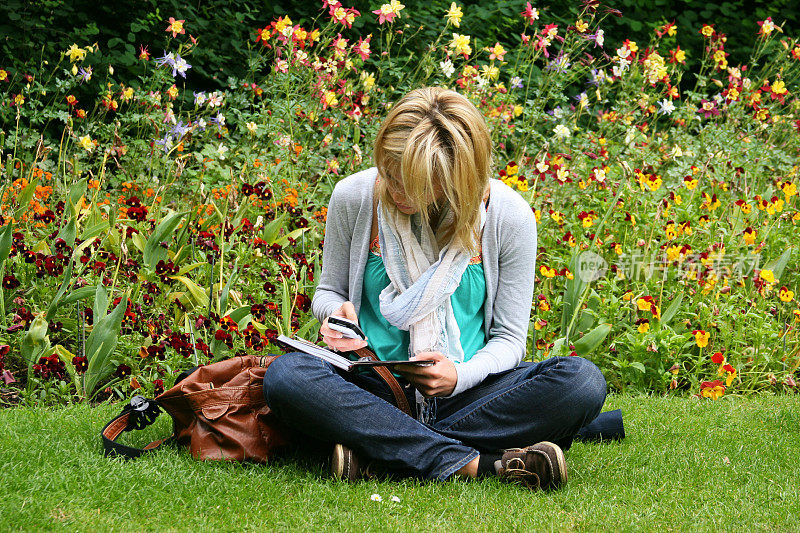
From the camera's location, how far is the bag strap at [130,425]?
2549mm

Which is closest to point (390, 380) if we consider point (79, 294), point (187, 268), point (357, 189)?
point (357, 189)

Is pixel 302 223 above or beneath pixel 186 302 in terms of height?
above

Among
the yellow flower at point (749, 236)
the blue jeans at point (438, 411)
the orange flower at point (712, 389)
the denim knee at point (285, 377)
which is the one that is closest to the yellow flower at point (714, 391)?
the orange flower at point (712, 389)

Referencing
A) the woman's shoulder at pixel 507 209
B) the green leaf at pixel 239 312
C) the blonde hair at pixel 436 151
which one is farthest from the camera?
the green leaf at pixel 239 312

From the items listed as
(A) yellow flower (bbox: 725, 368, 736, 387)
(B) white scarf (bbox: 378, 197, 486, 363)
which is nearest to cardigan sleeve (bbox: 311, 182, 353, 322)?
(B) white scarf (bbox: 378, 197, 486, 363)

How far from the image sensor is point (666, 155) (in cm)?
519

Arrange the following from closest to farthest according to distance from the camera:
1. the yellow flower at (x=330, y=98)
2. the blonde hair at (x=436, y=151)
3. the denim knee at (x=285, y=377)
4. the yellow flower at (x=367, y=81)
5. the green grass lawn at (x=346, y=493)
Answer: the green grass lawn at (x=346, y=493), the blonde hair at (x=436, y=151), the denim knee at (x=285, y=377), the yellow flower at (x=330, y=98), the yellow flower at (x=367, y=81)

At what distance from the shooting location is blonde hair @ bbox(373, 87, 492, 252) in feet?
7.72

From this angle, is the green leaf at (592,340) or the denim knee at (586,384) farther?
the green leaf at (592,340)

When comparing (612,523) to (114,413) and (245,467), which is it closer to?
(245,467)

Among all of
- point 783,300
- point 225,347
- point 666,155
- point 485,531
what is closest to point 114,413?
point 225,347

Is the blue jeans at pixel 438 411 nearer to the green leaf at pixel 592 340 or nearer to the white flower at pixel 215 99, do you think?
the green leaf at pixel 592 340

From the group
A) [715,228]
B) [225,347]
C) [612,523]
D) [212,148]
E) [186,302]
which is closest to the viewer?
[612,523]

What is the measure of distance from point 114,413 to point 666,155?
3.61 m
